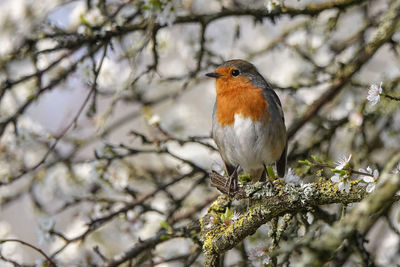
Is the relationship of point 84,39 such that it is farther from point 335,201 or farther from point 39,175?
point 335,201

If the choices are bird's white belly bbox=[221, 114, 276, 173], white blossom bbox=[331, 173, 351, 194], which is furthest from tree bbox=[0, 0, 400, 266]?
bird's white belly bbox=[221, 114, 276, 173]

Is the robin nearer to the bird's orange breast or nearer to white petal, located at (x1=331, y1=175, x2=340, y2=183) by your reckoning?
the bird's orange breast

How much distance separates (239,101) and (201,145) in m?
0.84

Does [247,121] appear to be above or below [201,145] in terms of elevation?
below

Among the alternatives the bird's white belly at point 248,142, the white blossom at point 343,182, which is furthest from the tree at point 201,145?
the bird's white belly at point 248,142

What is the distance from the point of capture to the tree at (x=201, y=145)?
95.4 inches

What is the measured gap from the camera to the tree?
2424 mm

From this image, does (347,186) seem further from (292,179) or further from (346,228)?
(346,228)

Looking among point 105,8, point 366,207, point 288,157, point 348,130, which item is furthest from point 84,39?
point 366,207

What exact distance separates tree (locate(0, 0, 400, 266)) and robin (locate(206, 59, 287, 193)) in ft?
0.51

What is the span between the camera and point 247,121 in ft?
11.8

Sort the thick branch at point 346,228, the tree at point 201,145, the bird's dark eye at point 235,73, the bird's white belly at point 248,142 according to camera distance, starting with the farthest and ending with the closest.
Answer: the bird's dark eye at point 235,73 < the bird's white belly at point 248,142 < the tree at point 201,145 < the thick branch at point 346,228

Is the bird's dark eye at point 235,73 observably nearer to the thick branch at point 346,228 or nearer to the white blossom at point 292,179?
the white blossom at point 292,179

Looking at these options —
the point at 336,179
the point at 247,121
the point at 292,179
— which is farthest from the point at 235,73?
the point at 336,179
